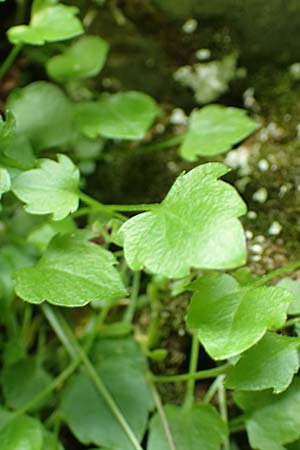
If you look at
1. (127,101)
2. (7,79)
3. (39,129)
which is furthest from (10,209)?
(7,79)

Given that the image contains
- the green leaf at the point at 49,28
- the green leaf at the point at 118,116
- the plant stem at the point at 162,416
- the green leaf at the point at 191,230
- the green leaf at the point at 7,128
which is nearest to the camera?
the green leaf at the point at 191,230

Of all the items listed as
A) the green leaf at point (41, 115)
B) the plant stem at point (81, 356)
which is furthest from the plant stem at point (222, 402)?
the green leaf at point (41, 115)

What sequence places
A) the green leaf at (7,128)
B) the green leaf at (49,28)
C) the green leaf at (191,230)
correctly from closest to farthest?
1. the green leaf at (191,230)
2. the green leaf at (7,128)
3. the green leaf at (49,28)

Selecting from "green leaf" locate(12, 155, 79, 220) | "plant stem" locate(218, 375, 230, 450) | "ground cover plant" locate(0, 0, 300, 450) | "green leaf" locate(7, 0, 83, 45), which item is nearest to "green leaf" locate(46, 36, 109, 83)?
"ground cover plant" locate(0, 0, 300, 450)

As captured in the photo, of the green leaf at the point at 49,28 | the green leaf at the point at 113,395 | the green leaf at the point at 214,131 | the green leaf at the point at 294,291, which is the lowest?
the green leaf at the point at 113,395

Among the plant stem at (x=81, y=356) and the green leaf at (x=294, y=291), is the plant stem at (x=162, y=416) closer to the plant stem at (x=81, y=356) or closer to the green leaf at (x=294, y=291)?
the plant stem at (x=81, y=356)

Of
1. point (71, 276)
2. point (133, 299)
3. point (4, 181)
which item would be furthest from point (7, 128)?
point (133, 299)

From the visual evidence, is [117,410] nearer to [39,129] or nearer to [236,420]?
[236,420]

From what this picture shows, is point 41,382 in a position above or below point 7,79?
below
